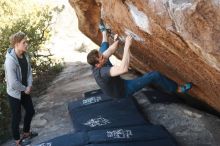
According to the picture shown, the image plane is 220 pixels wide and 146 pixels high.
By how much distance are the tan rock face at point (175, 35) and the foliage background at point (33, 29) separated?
95.5 inches

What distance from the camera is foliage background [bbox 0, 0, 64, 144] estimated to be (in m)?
12.2

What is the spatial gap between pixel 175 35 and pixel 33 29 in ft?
25.5

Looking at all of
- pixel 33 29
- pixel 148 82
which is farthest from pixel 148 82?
pixel 33 29

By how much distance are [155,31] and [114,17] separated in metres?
1.93

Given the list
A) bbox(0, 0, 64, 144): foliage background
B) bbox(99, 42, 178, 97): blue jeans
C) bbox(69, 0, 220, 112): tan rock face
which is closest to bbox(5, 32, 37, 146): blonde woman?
bbox(99, 42, 178, 97): blue jeans

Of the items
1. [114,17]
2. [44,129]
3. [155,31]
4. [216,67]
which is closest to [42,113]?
[44,129]

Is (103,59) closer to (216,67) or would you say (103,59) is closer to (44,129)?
(216,67)

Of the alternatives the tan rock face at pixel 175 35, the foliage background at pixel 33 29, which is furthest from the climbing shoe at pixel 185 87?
the foliage background at pixel 33 29

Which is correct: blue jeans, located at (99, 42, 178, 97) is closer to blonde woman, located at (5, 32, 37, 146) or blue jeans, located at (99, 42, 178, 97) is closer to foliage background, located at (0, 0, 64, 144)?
blonde woman, located at (5, 32, 37, 146)

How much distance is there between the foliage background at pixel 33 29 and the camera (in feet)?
40.1

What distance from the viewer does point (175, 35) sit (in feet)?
20.2

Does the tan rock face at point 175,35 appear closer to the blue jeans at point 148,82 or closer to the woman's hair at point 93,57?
the blue jeans at point 148,82

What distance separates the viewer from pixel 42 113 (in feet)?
33.8

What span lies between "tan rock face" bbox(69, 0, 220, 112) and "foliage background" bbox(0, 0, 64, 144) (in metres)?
2.42
